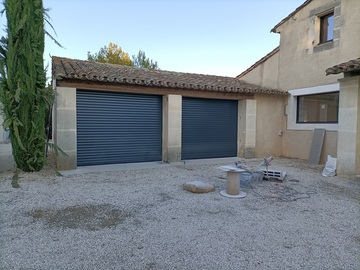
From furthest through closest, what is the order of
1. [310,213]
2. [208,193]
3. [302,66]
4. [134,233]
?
[302,66] → [208,193] → [310,213] → [134,233]

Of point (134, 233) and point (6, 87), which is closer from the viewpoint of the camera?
point (134, 233)

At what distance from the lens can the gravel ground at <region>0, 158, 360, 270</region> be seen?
3213 millimetres

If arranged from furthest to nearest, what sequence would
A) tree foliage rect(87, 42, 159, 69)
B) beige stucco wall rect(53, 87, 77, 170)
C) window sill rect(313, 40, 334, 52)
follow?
tree foliage rect(87, 42, 159, 69) → window sill rect(313, 40, 334, 52) → beige stucco wall rect(53, 87, 77, 170)

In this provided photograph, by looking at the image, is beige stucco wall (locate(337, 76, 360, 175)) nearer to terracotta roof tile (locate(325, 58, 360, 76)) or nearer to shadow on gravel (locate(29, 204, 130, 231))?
terracotta roof tile (locate(325, 58, 360, 76))

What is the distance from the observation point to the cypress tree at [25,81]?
7703 millimetres

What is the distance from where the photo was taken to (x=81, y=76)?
8680 millimetres

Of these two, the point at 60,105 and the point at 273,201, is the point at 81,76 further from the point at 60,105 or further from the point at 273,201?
the point at 273,201

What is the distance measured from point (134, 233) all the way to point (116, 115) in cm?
684

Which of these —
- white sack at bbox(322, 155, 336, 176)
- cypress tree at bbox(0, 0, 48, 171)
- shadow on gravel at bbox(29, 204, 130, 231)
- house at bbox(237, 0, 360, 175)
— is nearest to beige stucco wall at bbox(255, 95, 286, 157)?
house at bbox(237, 0, 360, 175)

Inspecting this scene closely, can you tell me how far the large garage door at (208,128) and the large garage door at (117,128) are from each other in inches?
53.2

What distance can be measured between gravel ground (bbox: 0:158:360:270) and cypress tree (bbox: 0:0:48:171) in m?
1.29


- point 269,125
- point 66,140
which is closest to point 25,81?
point 66,140

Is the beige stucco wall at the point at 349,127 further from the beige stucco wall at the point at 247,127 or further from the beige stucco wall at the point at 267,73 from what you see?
the beige stucco wall at the point at 267,73

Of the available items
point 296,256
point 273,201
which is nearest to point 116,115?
point 273,201
